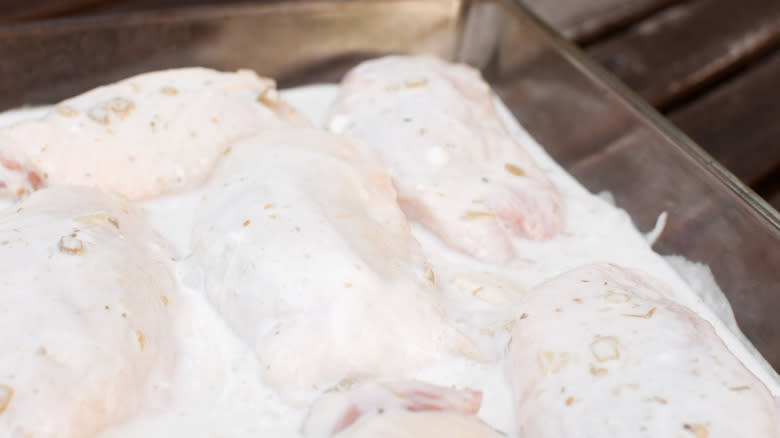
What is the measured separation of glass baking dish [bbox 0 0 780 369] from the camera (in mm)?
1020

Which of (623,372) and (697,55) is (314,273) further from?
(697,55)

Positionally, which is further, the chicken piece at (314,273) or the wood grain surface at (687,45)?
the wood grain surface at (687,45)

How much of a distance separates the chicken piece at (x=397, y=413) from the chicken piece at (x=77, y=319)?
0.72 ft

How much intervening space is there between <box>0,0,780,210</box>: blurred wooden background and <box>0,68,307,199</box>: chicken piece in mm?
836

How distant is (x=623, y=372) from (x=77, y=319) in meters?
0.63

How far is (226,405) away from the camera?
81 cm

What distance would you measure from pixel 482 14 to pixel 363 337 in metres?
0.95

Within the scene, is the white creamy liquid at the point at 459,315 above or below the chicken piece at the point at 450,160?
below

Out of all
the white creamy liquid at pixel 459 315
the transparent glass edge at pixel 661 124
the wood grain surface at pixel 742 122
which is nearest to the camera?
the white creamy liquid at pixel 459 315

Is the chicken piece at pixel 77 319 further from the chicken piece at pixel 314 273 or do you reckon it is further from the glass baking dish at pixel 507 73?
the glass baking dish at pixel 507 73

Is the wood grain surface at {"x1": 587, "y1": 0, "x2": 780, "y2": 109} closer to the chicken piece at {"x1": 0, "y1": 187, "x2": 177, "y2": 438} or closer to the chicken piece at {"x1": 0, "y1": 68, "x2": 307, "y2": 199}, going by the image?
the chicken piece at {"x1": 0, "y1": 68, "x2": 307, "y2": 199}

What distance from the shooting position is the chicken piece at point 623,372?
2.35 feet

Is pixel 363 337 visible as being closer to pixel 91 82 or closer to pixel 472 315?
pixel 472 315

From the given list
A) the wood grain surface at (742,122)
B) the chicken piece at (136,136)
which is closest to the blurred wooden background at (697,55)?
the wood grain surface at (742,122)
